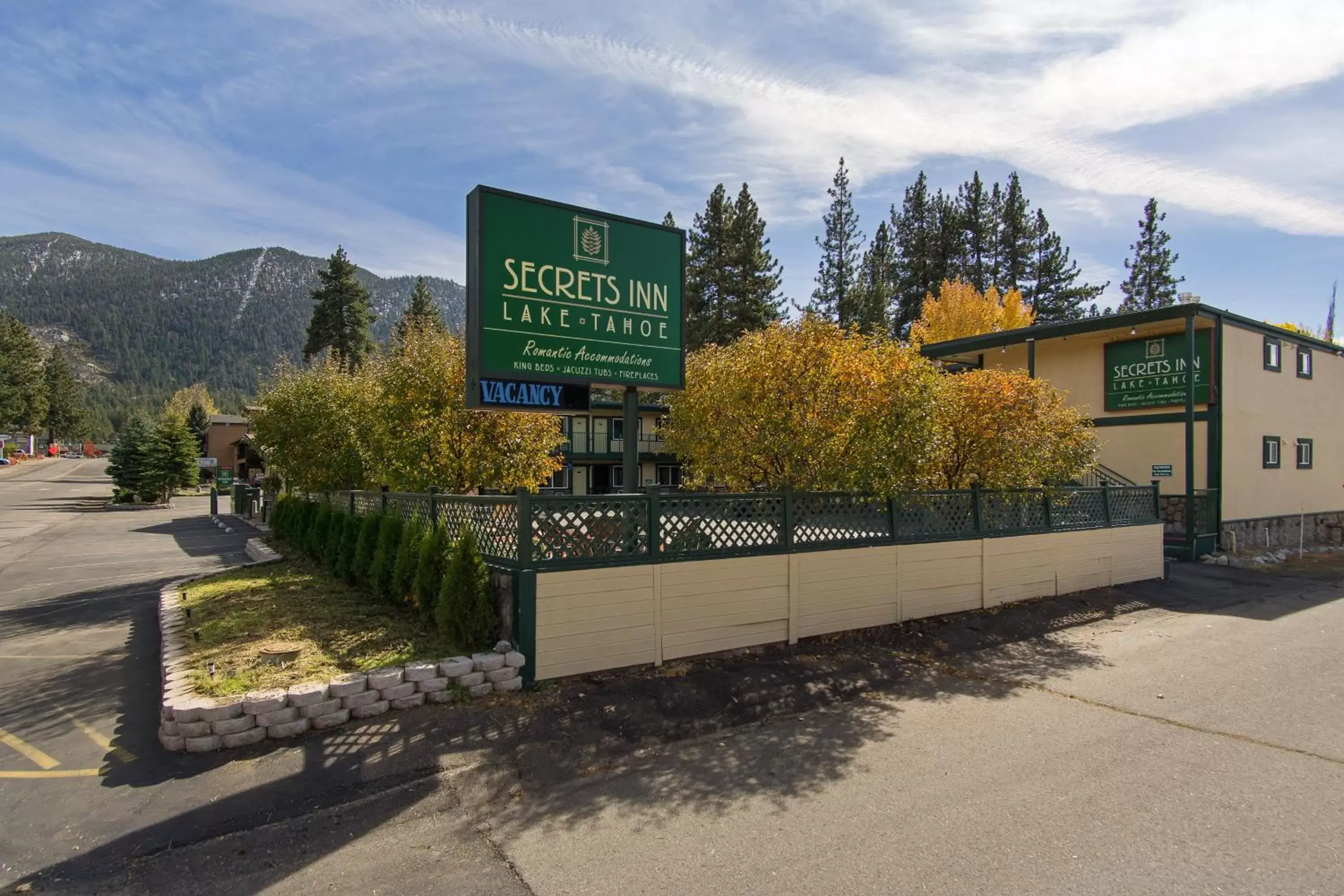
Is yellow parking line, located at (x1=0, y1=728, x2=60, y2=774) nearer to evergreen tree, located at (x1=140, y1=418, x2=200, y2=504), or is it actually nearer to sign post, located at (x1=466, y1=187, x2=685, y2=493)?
sign post, located at (x1=466, y1=187, x2=685, y2=493)

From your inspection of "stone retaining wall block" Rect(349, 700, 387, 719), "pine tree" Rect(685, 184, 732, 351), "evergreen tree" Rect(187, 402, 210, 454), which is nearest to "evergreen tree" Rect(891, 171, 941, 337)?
"pine tree" Rect(685, 184, 732, 351)

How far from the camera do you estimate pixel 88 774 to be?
185 inches

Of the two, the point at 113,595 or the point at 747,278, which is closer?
the point at 113,595

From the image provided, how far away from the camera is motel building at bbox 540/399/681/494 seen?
124 ft

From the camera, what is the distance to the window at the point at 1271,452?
19359mm

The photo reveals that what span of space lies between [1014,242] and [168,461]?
163ft

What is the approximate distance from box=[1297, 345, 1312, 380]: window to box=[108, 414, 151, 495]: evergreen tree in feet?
167

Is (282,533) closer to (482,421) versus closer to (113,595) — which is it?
(113,595)

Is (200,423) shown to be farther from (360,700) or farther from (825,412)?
(360,700)

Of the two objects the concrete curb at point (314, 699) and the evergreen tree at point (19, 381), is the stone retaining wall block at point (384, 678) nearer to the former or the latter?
the concrete curb at point (314, 699)

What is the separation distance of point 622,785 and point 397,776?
58.1 inches

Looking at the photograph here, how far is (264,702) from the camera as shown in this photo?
16.6 feet

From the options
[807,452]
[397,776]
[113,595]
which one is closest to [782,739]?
[397,776]

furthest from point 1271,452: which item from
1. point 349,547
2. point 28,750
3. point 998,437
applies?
point 28,750
